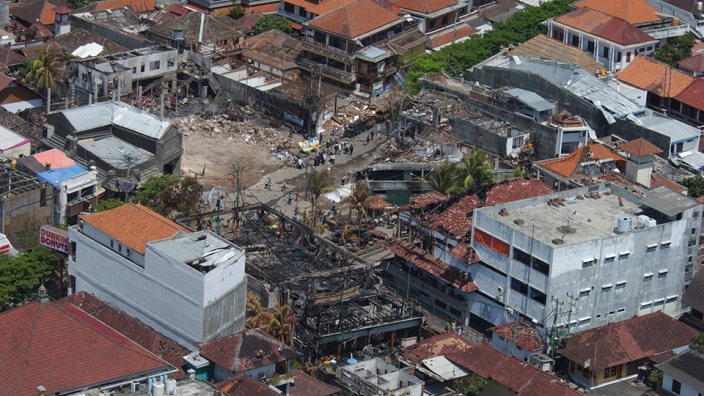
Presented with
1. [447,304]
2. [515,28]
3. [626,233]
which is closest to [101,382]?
[447,304]

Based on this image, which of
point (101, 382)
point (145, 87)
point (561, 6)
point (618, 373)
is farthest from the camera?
point (561, 6)

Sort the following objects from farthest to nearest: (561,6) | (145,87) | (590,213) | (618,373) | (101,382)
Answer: (561,6)
(145,87)
(590,213)
(618,373)
(101,382)

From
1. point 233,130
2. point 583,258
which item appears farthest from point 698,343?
point 233,130

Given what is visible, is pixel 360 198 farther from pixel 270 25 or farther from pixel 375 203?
pixel 270 25

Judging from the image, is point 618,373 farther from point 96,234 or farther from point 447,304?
point 96,234

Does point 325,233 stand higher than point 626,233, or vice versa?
point 626,233

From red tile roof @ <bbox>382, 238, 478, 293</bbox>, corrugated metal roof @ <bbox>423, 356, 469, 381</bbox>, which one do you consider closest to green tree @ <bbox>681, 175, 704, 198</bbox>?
red tile roof @ <bbox>382, 238, 478, 293</bbox>
